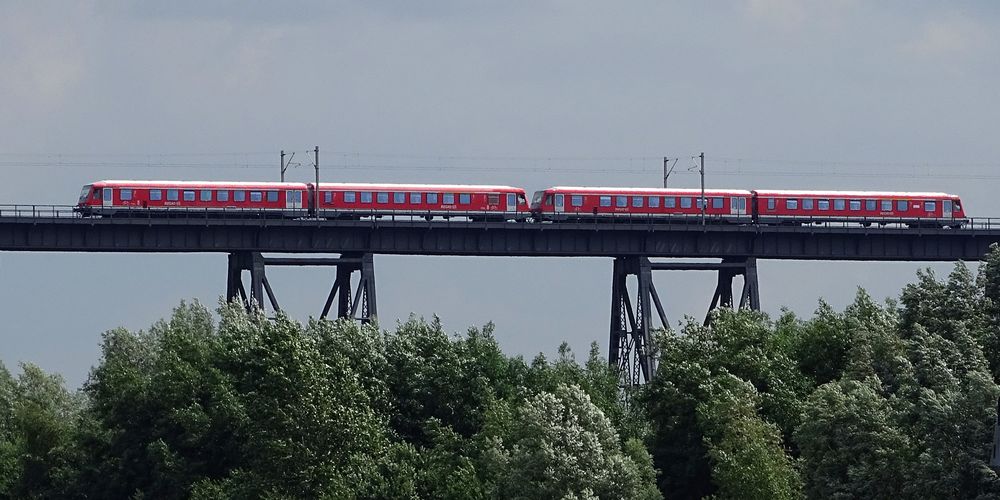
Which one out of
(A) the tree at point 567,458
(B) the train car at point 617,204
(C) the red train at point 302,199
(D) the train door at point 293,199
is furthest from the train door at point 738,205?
(A) the tree at point 567,458

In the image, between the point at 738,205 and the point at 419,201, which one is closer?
the point at 419,201

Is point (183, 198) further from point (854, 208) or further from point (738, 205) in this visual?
point (854, 208)

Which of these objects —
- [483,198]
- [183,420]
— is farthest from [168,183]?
[183,420]

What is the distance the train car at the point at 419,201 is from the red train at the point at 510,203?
6 cm

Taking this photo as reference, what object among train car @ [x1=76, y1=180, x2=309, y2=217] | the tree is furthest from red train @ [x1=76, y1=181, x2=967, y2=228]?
the tree

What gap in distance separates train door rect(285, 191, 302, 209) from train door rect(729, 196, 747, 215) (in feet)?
89.3

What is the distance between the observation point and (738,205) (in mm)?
134375

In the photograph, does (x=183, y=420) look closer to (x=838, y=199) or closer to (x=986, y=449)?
(x=986, y=449)

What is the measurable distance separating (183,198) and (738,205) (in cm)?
3507

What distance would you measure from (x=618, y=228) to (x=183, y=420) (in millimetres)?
37315

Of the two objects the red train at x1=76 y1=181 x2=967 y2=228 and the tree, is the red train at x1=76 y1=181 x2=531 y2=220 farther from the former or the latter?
the tree

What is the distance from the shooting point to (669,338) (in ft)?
317

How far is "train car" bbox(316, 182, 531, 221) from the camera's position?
12750 cm

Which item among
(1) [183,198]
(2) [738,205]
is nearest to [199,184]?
(1) [183,198]
